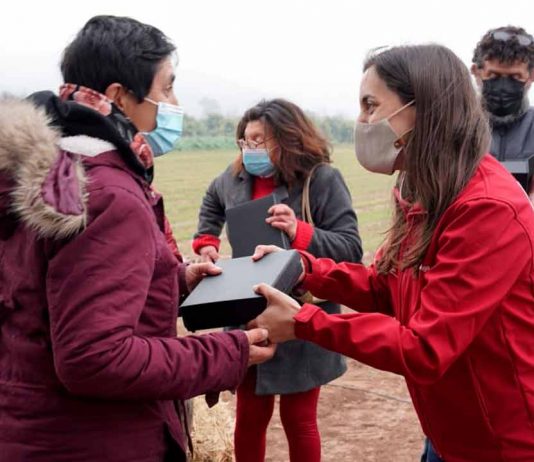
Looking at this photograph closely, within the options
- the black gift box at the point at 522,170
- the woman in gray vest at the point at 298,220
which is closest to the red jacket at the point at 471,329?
the black gift box at the point at 522,170

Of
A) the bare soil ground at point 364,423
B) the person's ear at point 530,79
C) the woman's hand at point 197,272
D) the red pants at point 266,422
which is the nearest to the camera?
the woman's hand at point 197,272

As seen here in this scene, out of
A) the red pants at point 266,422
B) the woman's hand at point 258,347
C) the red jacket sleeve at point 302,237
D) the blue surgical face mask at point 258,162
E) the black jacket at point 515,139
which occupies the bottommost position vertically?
the red pants at point 266,422

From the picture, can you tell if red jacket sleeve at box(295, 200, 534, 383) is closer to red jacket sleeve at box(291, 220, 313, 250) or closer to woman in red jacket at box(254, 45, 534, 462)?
woman in red jacket at box(254, 45, 534, 462)

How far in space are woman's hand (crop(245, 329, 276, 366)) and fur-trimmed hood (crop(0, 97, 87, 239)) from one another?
0.63 metres

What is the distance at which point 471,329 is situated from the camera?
2.02 meters

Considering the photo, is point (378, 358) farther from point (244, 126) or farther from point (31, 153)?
point (244, 126)

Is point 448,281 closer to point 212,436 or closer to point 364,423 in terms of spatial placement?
point 212,436

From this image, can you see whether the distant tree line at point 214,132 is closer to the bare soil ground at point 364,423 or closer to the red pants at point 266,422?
the bare soil ground at point 364,423

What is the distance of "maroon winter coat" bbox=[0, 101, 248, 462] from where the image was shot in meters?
1.74

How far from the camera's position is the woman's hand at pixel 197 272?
255 cm

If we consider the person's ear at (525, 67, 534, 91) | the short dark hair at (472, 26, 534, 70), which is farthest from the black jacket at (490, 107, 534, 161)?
the short dark hair at (472, 26, 534, 70)

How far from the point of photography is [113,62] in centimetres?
204

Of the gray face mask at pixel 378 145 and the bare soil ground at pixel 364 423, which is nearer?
the gray face mask at pixel 378 145

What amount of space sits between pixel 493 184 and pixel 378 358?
558mm
